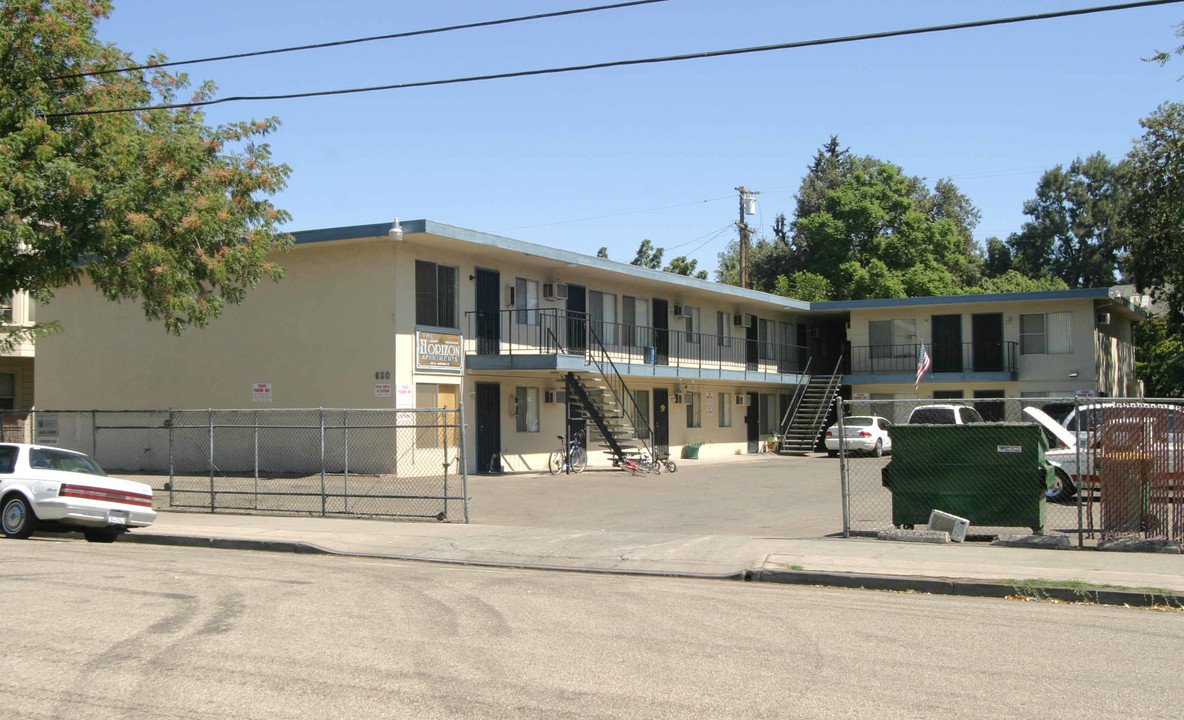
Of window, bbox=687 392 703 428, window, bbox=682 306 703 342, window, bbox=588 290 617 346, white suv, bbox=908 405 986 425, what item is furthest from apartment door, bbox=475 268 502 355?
white suv, bbox=908 405 986 425

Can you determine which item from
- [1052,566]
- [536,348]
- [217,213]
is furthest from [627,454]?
[1052,566]

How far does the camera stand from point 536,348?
28.7 meters

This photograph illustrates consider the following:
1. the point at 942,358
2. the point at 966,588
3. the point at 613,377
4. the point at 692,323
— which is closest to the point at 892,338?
the point at 942,358

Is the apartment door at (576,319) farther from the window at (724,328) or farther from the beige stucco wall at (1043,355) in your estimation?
the beige stucco wall at (1043,355)

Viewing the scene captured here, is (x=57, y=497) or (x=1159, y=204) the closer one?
(x=57, y=497)

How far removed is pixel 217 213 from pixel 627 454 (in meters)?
12.6

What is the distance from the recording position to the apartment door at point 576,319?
30062mm

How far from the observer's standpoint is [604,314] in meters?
32.0

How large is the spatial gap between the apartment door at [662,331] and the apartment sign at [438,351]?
9858mm

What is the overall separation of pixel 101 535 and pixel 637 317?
66.6 feet

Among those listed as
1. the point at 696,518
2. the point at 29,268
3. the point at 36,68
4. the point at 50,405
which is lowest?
the point at 696,518

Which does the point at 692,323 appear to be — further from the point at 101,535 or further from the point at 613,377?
the point at 101,535

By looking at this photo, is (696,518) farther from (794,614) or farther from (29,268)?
(29,268)

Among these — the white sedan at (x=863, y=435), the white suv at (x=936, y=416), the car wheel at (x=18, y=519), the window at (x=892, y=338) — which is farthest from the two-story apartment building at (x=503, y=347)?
the car wheel at (x=18, y=519)
